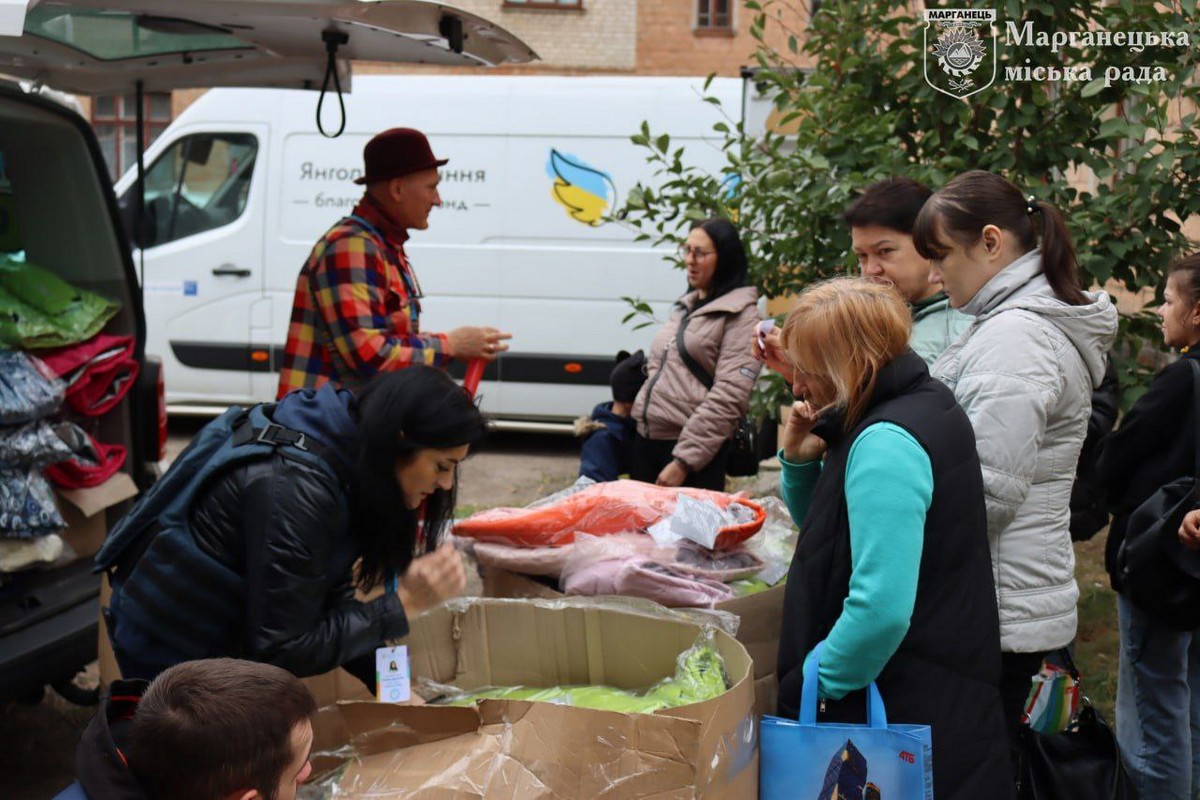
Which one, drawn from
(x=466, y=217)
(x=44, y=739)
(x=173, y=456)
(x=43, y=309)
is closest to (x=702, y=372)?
(x=43, y=309)

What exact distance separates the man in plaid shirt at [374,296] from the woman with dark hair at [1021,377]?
1650 mm

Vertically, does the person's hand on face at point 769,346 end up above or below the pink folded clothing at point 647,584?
above

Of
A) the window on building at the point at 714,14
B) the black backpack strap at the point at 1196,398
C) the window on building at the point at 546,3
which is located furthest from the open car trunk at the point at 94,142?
the window on building at the point at 714,14

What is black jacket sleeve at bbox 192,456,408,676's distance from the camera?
2.36m

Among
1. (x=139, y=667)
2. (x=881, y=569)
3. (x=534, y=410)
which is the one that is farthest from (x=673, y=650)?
(x=534, y=410)

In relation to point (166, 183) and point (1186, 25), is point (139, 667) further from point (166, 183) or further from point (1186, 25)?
point (166, 183)

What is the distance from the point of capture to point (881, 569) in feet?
7.06

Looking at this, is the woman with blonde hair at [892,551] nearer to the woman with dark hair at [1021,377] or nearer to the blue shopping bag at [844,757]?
the blue shopping bag at [844,757]

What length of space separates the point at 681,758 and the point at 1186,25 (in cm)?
321

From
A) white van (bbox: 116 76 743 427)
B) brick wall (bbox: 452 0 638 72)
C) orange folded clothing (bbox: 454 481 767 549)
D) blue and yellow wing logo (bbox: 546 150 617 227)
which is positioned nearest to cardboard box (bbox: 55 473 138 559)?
orange folded clothing (bbox: 454 481 767 549)

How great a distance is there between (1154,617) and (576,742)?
68.3 inches

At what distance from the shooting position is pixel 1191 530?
9.64 ft

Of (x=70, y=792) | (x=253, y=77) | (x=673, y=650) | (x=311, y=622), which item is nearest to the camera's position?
(x=70, y=792)

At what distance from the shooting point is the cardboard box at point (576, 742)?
2.19m
